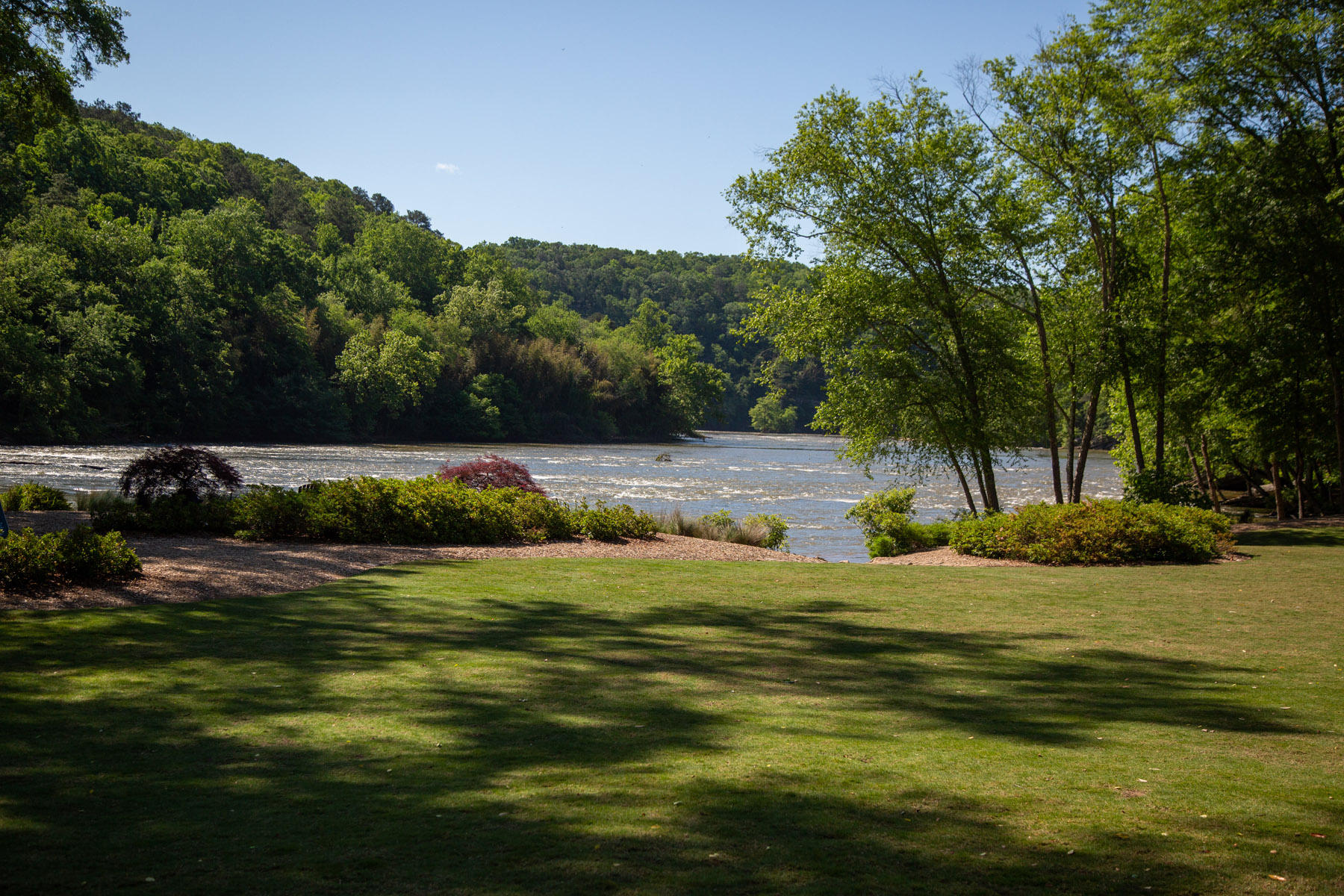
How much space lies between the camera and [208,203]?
78.4 metres

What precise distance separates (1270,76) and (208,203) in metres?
81.2

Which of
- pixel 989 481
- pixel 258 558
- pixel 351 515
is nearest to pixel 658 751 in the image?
pixel 258 558

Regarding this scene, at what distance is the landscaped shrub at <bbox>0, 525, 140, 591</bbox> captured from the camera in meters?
8.72

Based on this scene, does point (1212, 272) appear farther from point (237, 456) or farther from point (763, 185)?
point (237, 456)

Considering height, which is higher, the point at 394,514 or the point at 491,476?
the point at 491,476

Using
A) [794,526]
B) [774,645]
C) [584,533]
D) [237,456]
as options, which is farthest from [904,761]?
[237,456]

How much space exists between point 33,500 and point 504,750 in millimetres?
15575

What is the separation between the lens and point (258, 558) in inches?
463

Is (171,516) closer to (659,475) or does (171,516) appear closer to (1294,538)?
(1294,538)

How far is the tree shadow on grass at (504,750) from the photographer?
333cm

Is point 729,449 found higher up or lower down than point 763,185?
lower down

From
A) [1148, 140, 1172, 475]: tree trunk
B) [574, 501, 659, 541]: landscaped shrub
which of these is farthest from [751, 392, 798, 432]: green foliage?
[574, 501, 659, 541]: landscaped shrub

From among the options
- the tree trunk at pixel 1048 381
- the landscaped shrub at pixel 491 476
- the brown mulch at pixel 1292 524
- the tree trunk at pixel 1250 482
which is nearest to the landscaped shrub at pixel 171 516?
the landscaped shrub at pixel 491 476

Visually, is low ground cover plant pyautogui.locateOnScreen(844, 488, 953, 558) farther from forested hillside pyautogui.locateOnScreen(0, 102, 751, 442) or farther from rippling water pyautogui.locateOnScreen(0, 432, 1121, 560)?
forested hillside pyautogui.locateOnScreen(0, 102, 751, 442)
